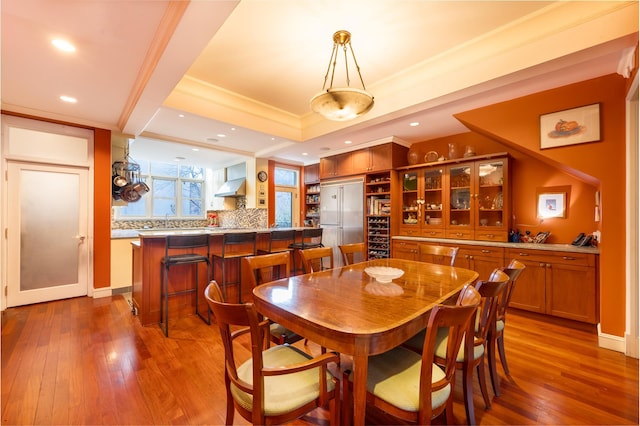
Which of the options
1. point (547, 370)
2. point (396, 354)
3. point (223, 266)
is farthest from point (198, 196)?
point (547, 370)

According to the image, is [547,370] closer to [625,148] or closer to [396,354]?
[396,354]

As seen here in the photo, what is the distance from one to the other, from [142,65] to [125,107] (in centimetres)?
126

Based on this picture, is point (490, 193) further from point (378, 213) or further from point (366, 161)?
point (366, 161)

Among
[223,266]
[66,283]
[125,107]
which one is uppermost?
[125,107]

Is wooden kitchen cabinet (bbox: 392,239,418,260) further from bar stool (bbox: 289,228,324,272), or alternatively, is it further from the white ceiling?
the white ceiling

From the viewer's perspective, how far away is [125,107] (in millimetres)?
3361

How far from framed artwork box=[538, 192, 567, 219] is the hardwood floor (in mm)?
1454

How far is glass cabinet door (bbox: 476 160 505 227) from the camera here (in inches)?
149

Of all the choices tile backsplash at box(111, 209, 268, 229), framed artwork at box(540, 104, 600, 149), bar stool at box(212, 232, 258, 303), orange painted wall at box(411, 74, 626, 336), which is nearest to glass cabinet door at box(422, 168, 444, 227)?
orange painted wall at box(411, 74, 626, 336)

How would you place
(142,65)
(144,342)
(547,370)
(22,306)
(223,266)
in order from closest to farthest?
(547,370) < (142,65) < (144,342) < (223,266) < (22,306)

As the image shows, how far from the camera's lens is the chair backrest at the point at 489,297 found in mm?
1499

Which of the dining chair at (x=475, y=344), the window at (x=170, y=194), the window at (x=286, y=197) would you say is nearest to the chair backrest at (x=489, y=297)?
the dining chair at (x=475, y=344)

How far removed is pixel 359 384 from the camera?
113 centimetres

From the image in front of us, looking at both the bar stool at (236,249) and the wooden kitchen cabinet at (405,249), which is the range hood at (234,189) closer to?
the bar stool at (236,249)
